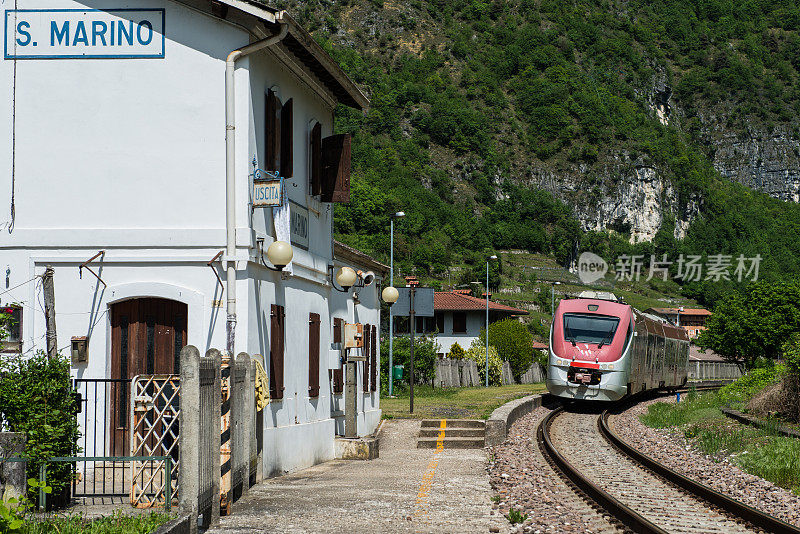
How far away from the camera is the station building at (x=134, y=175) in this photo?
12.5 meters

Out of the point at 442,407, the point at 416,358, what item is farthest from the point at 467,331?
the point at 442,407

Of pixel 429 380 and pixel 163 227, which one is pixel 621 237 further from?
pixel 163 227

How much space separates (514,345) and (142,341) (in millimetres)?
49308

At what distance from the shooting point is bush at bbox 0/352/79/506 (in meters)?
9.18

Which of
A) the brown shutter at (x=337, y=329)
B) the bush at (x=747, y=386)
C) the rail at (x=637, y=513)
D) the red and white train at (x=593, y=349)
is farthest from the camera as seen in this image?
the bush at (x=747, y=386)

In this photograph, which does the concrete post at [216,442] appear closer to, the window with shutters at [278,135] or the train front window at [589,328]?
the window with shutters at [278,135]

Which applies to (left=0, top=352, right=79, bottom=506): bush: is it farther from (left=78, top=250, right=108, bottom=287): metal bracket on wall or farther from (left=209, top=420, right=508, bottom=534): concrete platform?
(left=78, top=250, right=108, bottom=287): metal bracket on wall

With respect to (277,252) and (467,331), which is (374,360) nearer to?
(277,252)

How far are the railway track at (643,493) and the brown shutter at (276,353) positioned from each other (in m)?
4.54

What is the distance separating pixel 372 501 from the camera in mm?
11133

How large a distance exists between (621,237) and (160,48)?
173m

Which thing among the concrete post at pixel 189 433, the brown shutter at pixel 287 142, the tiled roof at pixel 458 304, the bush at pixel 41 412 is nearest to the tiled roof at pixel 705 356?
the tiled roof at pixel 458 304

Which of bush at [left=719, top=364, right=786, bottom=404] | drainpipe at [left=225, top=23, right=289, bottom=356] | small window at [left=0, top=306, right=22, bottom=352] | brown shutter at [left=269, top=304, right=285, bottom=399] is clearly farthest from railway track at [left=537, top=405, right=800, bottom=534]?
bush at [left=719, top=364, right=786, bottom=404]

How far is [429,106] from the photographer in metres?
165
